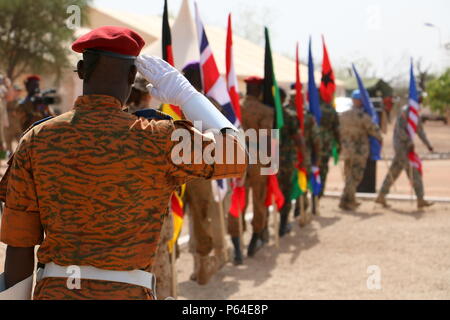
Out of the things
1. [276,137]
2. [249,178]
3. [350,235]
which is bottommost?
[350,235]

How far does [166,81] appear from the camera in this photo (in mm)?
2211

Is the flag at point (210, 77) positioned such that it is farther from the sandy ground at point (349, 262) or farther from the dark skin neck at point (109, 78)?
the dark skin neck at point (109, 78)

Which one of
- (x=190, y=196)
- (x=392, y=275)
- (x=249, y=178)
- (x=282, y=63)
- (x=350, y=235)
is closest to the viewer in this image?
(x=190, y=196)

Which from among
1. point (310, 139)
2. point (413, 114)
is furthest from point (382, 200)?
point (310, 139)

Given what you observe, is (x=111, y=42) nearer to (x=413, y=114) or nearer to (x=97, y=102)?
(x=97, y=102)

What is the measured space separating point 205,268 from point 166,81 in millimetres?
4170

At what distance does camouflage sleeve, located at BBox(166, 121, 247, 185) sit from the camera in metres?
2.08

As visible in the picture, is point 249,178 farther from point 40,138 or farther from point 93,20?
point 93,20

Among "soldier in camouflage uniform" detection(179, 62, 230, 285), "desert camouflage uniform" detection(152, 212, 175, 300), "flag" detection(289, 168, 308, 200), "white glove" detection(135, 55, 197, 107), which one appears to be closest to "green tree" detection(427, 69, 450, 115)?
"flag" detection(289, 168, 308, 200)

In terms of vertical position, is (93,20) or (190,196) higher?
(93,20)

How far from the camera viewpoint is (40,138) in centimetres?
208

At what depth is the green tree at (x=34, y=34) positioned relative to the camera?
24312 mm

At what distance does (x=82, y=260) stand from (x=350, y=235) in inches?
271
